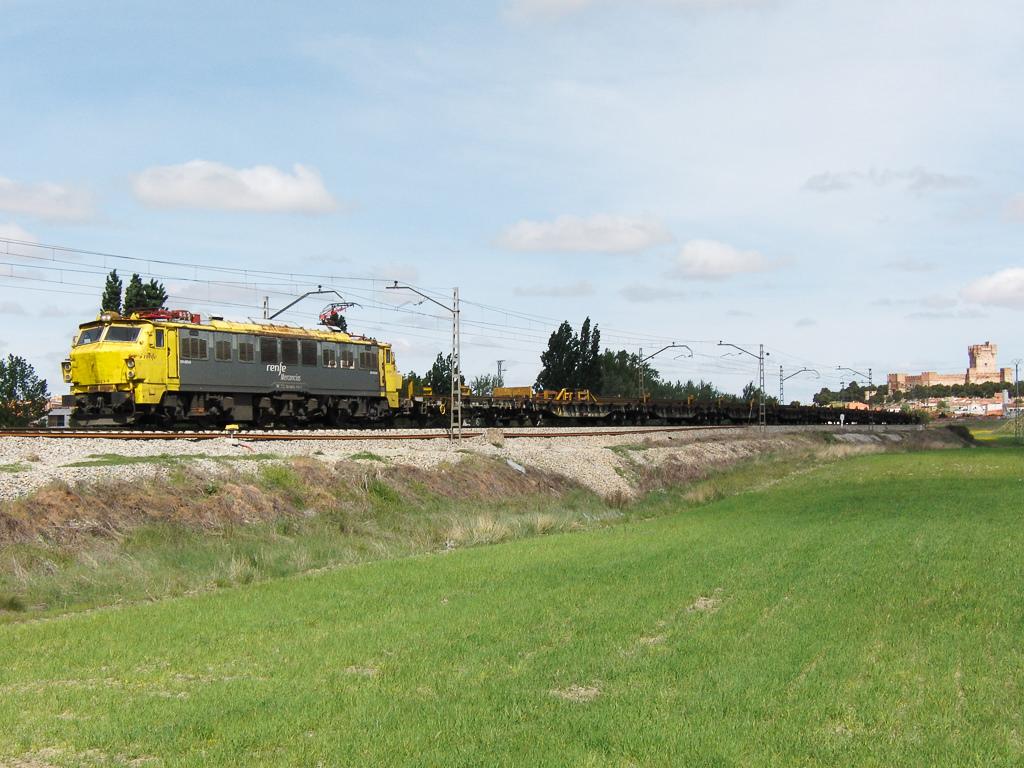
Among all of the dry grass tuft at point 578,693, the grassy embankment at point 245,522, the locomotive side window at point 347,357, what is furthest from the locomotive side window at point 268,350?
the dry grass tuft at point 578,693

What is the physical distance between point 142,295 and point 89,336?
1388 inches

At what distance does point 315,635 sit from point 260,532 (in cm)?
1083

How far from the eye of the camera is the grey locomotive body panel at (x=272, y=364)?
117 feet

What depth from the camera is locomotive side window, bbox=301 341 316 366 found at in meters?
40.7

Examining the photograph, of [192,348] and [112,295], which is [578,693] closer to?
[192,348]

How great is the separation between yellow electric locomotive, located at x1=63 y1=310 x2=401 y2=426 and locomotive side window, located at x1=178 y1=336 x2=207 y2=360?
4cm

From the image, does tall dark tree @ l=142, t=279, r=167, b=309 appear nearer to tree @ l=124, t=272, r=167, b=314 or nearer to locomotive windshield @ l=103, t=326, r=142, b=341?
tree @ l=124, t=272, r=167, b=314

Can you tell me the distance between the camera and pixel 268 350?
38750mm

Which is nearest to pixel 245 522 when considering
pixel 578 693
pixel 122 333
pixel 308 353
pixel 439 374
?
pixel 122 333

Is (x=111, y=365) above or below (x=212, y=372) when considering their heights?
above

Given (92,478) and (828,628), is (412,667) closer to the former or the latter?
(828,628)

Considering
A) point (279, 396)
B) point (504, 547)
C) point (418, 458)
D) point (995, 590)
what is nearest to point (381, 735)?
point (995, 590)

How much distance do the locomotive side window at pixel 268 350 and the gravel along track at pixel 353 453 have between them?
164 inches

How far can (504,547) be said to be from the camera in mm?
20500
